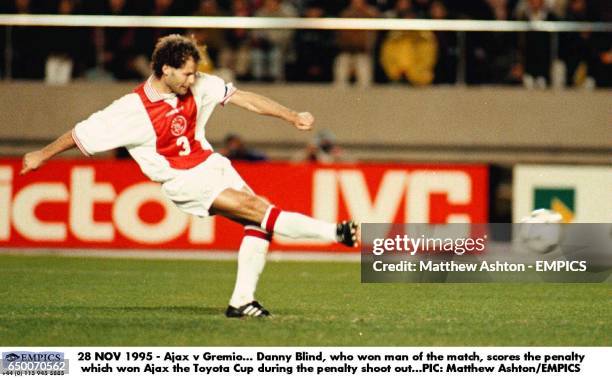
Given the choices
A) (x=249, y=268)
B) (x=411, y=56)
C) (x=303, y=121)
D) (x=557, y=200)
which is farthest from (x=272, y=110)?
(x=411, y=56)

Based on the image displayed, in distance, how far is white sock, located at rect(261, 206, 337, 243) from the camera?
8898 mm

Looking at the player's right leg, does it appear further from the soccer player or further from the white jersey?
the white jersey

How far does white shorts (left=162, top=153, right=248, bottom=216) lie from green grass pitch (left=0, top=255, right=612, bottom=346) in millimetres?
797

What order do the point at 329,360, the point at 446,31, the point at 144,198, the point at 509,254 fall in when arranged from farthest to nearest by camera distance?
the point at 446,31 < the point at 144,198 < the point at 509,254 < the point at 329,360

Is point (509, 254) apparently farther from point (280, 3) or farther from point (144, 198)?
point (280, 3)

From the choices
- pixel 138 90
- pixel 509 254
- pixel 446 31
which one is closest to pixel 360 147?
pixel 446 31

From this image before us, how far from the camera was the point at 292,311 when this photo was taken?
390 inches

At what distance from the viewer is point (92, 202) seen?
17219mm

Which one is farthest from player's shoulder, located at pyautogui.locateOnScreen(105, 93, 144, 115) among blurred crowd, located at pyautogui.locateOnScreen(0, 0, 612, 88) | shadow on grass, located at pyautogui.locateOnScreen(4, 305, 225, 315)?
blurred crowd, located at pyautogui.locateOnScreen(0, 0, 612, 88)

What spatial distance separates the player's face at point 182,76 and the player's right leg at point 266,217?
2.49 ft

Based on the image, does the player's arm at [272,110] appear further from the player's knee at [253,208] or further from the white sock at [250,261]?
the white sock at [250,261]

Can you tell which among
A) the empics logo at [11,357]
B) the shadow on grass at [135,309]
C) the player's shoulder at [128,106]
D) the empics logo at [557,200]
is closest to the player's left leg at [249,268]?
the shadow on grass at [135,309]

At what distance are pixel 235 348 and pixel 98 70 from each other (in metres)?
12.4

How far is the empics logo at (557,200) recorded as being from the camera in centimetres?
1708
